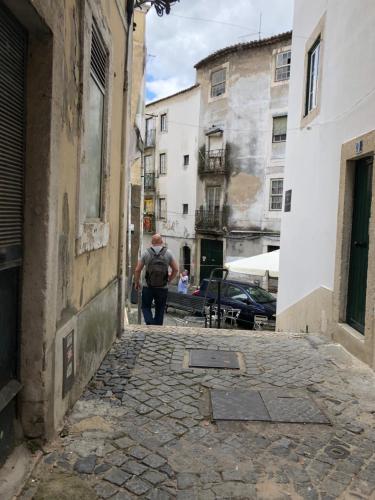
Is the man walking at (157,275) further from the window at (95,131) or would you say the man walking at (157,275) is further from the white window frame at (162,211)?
the white window frame at (162,211)

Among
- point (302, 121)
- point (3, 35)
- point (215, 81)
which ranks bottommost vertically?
point (3, 35)

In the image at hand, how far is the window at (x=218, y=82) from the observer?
27211 mm

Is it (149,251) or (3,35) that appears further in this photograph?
(149,251)

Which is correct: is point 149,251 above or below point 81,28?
below

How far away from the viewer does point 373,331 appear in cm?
462

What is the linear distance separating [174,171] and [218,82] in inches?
275

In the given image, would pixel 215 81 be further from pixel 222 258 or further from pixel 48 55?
pixel 48 55

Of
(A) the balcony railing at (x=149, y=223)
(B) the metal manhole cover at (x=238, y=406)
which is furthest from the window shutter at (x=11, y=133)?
(A) the balcony railing at (x=149, y=223)

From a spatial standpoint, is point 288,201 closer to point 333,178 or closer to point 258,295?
point 333,178

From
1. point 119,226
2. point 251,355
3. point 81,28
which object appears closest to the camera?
point 81,28

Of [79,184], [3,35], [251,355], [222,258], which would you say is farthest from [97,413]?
[222,258]

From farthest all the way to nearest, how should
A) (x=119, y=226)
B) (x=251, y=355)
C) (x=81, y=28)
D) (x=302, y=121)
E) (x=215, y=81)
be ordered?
(x=215, y=81) → (x=302, y=121) → (x=119, y=226) → (x=251, y=355) → (x=81, y=28)

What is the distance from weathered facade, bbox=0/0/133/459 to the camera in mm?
2445

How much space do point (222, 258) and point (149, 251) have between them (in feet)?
69.9
